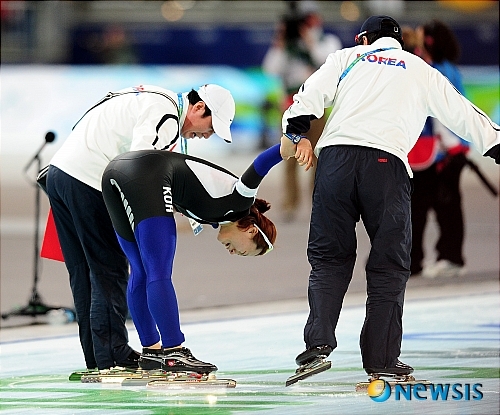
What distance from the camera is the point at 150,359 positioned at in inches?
223

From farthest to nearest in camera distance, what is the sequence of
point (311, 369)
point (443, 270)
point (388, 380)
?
point (443, 270) < point (388, 380) < point (311, 369)

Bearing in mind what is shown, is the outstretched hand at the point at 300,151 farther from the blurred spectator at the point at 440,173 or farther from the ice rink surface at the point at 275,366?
the blurred spectator at the point at 440,173

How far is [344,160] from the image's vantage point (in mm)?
5371

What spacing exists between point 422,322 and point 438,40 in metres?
2.67

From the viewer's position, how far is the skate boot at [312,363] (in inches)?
207

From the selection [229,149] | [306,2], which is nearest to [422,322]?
[306,2]

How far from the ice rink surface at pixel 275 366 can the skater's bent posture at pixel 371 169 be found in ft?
1.02

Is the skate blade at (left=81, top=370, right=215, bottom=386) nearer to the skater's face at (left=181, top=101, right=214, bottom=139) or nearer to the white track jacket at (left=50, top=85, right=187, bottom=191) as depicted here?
the white track jacket at (left=50, top=85, right=187, bottom=191)

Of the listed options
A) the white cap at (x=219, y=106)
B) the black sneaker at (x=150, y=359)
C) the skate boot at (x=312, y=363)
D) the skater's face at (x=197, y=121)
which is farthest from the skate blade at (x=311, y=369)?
the skater's face at (x=197, y=121)

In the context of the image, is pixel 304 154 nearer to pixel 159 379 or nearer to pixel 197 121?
pixel 197 121

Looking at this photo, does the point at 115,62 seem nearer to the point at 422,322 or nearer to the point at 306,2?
the point at 306,2

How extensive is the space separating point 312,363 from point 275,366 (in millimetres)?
940

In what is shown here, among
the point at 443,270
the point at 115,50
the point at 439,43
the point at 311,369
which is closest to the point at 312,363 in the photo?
the point at 311,369

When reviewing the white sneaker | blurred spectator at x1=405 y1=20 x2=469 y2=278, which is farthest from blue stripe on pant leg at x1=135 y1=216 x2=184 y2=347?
the white sneaker
